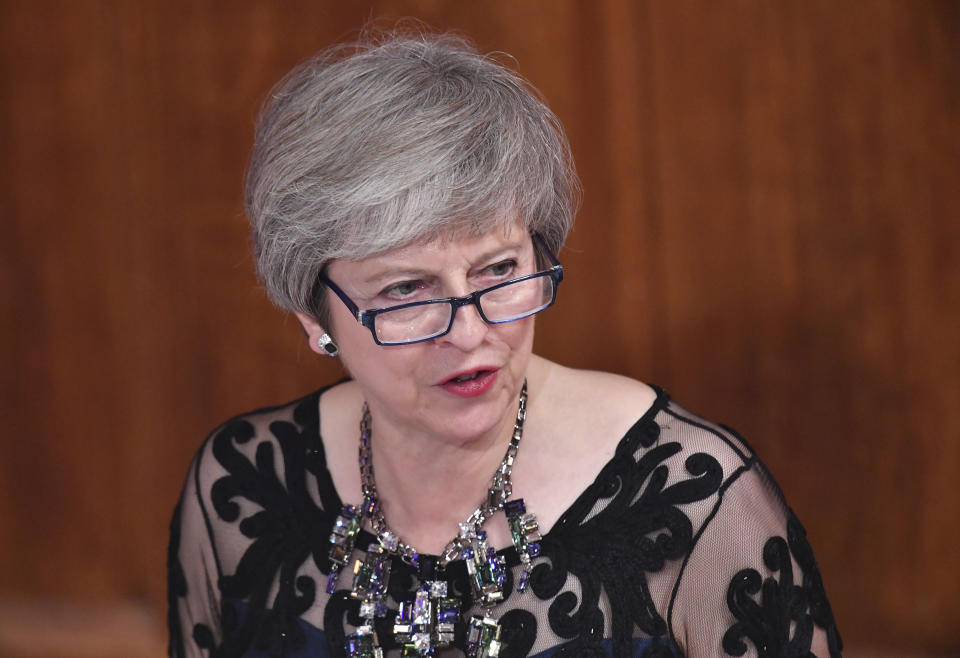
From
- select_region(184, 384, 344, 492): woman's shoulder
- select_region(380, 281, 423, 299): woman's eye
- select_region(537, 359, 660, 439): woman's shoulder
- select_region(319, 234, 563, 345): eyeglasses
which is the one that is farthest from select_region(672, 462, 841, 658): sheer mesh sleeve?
A: select_region(184, 384, 344, 492): woman's shoulder

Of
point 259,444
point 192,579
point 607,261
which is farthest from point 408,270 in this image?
point 607,261

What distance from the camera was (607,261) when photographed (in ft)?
8.74

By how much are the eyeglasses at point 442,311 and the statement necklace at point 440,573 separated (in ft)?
1.07

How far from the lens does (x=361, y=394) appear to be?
2.12 meters

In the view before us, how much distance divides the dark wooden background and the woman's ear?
1.03 meters

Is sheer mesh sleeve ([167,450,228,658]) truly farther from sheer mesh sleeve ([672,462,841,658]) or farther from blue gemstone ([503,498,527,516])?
sheer mesh sleeve ([672,462,841,658])

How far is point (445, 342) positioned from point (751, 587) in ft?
2.02

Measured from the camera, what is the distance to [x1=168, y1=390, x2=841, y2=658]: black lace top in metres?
1.66

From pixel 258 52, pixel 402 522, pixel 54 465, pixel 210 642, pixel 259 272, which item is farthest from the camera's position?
pixel 54 465

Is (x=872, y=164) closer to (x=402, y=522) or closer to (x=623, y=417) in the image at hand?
(x=623, y=417)

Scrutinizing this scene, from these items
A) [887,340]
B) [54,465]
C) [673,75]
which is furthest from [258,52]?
[887,340]

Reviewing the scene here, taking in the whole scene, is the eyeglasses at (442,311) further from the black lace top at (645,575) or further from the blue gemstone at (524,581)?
the blue gemstone at (524,581)

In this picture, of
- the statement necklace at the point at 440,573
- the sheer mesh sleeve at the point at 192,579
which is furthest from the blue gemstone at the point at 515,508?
the sheer mesh sleeve at the point at 192,579

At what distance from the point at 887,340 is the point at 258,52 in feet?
5.81
